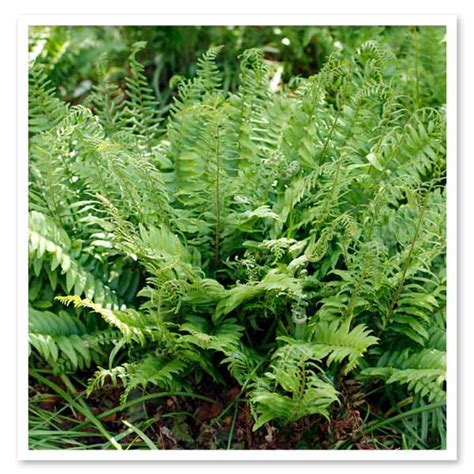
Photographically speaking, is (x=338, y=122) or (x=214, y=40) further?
(x=214, y=40)

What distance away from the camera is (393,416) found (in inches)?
136

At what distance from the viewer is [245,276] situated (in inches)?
136

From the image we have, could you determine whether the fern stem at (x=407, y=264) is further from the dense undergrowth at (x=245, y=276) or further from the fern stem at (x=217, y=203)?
the fern stem at (x=217, y=203)

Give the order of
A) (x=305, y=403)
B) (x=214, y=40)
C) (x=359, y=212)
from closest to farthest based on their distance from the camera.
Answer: (x=305, y=403)
(x=359, y=212)
(x=214, y=40)

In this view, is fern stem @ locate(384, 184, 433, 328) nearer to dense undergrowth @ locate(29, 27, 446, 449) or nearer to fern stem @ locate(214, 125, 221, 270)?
dense undergrowth @ locate(29, 27, 446, 449)

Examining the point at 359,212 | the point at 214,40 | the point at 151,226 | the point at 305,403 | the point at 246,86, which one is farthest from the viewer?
the point at 214,40

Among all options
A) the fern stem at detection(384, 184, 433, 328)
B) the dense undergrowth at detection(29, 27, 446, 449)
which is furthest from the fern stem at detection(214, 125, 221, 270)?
the fern stem at detection(384, 184, 433, 328)

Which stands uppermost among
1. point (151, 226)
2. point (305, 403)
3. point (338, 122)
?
point (338, 122)
